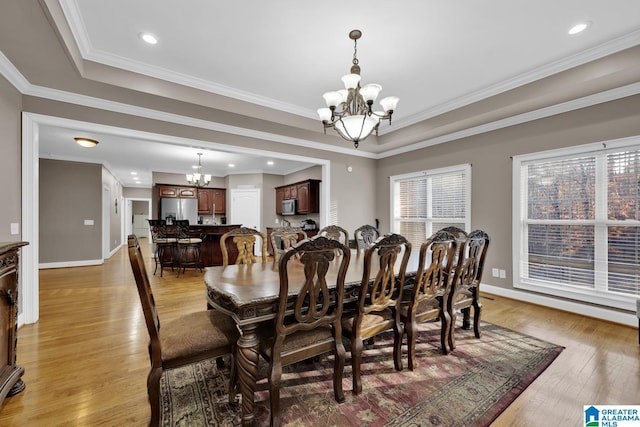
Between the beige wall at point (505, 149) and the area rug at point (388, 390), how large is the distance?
1.88 m

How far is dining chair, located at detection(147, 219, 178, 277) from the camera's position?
553 cm

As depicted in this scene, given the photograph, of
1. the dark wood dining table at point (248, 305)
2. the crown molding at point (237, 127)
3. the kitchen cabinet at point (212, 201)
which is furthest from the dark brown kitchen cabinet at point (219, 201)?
the dark wood dining table at point (248, 305)

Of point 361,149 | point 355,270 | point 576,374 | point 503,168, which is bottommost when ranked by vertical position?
point 576,374

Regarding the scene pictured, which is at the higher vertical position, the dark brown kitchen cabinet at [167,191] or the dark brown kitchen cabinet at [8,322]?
the dark brown kitchen cabinet at [167,191]

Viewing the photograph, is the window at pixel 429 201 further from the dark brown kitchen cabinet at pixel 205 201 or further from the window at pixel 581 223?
the dark brown kitchen cabinet at pixel 205 201

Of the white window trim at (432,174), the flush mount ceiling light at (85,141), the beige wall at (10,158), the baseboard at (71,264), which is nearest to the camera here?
the beige wall at (10,158)

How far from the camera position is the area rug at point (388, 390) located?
1.60 metres

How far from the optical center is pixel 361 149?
5.48 meters

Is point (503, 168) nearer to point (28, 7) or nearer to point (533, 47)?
point (533, 47)

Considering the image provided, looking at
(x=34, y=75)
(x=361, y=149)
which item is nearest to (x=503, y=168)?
(x=361, y=149)

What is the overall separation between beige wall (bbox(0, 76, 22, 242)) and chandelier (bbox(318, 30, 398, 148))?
10.2ft

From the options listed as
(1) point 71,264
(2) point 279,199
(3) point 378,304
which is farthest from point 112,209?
(3) point 378,304

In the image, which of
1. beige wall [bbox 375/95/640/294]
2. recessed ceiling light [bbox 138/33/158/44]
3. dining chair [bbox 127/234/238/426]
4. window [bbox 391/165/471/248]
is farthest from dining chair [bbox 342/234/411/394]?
window [bbox 391/165/471/248]

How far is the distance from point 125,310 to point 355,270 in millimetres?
3124
